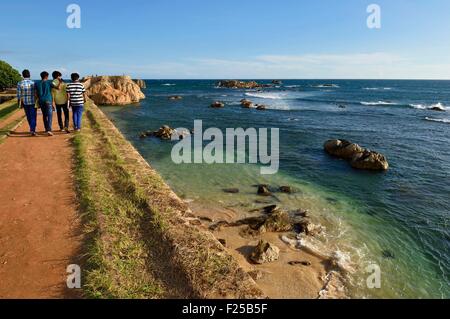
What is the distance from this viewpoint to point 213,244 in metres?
6.15

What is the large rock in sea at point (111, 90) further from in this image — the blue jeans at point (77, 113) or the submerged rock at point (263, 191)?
the submerged rock at point (263, 191)

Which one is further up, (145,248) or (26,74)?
(26,74)

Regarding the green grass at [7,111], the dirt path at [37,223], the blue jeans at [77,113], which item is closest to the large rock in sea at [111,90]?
the green grass at [7,111]

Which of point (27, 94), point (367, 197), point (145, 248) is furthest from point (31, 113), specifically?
point (367, 197)

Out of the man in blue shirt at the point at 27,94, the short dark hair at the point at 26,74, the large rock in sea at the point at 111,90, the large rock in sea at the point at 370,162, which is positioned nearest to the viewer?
the short dark hair at the point at 26,74

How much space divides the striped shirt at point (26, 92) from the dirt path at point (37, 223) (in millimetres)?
2106

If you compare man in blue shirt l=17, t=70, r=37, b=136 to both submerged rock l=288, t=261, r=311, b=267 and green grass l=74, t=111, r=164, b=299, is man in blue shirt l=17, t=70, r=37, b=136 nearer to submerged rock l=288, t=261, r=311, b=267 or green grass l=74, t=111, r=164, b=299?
green grass l=74, t=111, r=164, b=299

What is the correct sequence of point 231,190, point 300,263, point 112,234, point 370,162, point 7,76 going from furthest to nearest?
1. point 7,76
2. point 370,162
3. point 231,190
4. point 300,263
5. point 112,234

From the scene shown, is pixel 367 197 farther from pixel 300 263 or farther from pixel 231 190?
pixel 300 263

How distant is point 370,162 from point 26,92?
15.3 m

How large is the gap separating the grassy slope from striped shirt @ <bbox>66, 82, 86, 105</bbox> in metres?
4.76

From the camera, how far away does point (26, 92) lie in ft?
38.3

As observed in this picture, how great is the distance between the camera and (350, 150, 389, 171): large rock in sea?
16125 millimetres

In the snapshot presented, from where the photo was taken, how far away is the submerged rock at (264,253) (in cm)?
777
